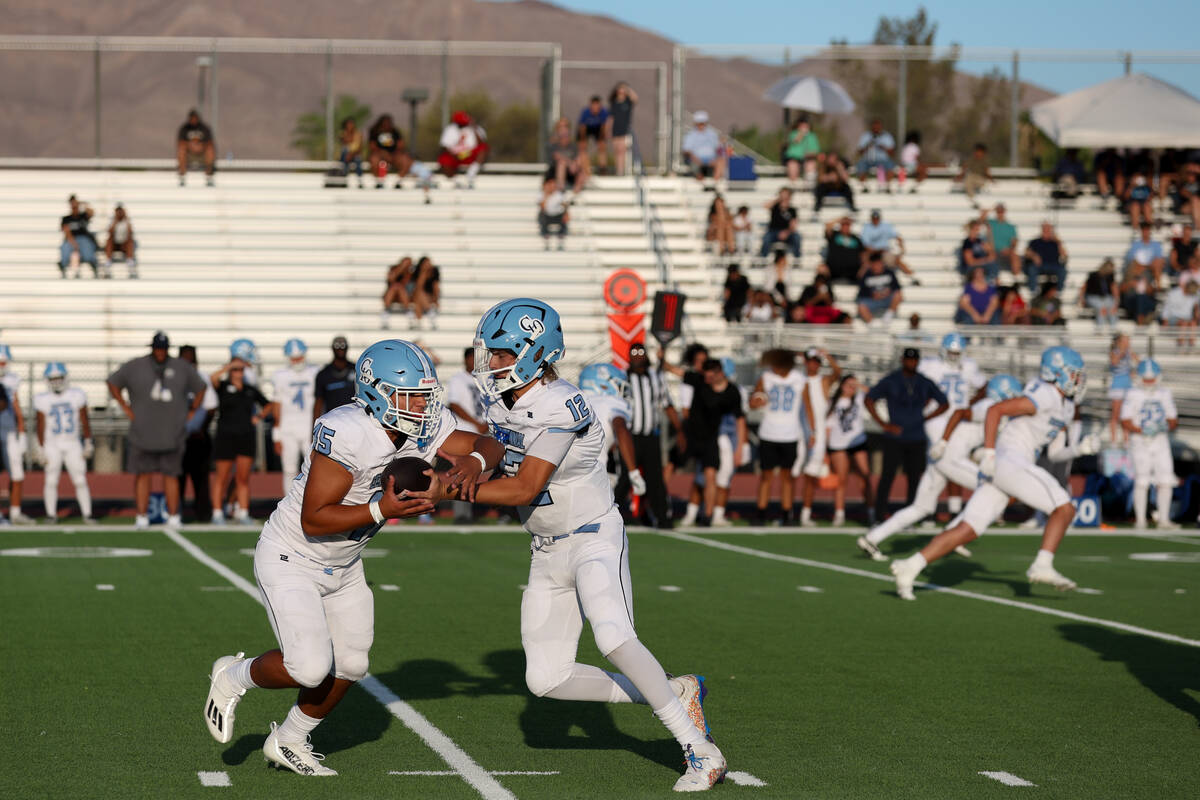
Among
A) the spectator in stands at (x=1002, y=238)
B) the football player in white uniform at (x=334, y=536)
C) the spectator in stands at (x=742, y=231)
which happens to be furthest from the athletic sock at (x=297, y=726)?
the spectator in stands at (x=1002, y=238)

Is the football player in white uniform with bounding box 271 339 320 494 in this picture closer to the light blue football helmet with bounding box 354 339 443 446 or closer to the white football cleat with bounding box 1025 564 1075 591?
the white football cleat with bounding box 1025 564 1075 591

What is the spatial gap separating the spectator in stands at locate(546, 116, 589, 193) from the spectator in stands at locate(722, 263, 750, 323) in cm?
444

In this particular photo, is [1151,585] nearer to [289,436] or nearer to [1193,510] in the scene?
[1193,510]

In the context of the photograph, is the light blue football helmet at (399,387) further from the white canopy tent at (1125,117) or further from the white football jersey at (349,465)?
the white canopy tent at (1125,117)

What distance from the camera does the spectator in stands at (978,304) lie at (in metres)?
23.8

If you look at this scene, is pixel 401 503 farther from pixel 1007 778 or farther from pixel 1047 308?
pixel 1047 308

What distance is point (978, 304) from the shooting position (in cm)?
2384

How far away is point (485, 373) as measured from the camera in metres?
6.01

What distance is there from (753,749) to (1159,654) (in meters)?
3.47

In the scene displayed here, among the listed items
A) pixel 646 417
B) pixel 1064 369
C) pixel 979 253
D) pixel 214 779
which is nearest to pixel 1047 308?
pixel 979 253

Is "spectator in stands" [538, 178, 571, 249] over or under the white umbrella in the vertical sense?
under

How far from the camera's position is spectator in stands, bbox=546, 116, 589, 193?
2714 centimetres

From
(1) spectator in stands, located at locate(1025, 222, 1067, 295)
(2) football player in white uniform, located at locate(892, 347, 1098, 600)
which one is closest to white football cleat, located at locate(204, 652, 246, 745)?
(2) football player in white uniform, located at locate(892, 347, 1098, 600)

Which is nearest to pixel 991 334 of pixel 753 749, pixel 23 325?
pixel 23 325
